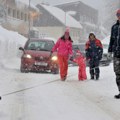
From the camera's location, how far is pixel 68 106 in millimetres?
8719

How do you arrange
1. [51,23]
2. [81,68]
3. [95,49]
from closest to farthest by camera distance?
[95,49] → [81,68] → [51,23]

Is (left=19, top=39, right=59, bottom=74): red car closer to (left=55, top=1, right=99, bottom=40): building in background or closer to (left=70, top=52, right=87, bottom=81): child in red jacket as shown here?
(left=70, top=52, right=87, bottom=81): child in red jacket

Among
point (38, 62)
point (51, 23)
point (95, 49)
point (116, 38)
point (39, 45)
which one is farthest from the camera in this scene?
point (51, 23)

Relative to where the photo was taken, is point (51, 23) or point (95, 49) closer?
point (95, 49)

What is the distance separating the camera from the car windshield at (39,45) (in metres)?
19.4

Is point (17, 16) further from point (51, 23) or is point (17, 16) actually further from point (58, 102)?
point (58, 102)

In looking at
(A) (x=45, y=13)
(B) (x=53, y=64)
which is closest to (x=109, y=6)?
(A) (x=45, y=13)

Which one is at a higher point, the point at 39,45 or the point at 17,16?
the point at 17,16

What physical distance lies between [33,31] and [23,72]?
186ft

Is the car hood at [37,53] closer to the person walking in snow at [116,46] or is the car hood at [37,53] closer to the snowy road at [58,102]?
the snowy road at [58,102]

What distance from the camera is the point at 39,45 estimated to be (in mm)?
19688

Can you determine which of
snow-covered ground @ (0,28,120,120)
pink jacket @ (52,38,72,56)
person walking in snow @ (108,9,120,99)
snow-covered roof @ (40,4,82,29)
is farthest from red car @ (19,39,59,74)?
snow-covered roof @ (40,4,82,29)

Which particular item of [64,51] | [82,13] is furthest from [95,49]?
[82,13]

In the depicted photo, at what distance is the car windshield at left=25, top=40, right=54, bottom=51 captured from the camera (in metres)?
19.4
